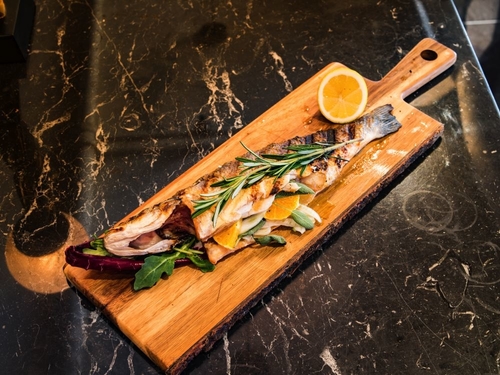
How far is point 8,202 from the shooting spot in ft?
8.41

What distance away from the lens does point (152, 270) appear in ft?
6.93

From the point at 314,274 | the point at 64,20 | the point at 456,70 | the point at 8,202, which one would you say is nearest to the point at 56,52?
the point at 64,20

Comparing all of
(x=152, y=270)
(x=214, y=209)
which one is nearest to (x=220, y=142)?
(x=214, y=209)

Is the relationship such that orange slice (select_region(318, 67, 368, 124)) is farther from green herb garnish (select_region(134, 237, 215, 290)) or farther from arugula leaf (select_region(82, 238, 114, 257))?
arugula leaf (select_region(82, 238, 114, 257))

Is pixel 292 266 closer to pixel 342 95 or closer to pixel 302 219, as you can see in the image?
pixel 302 219

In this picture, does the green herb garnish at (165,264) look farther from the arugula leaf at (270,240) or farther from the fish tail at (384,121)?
the fish tail at (384,121)

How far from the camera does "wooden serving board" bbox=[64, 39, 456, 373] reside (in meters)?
2.07

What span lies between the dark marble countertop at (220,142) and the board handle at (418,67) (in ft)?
0.31

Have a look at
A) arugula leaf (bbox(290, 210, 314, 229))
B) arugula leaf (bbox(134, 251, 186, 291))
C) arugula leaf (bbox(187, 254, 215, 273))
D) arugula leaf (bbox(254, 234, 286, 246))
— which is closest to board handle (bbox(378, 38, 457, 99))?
arugula leaf (bbox(290, 210, 314, 229))

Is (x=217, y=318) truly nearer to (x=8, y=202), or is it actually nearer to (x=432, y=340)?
(x=432, y=340)

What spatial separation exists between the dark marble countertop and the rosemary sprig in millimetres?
357

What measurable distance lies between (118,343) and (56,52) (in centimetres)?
164

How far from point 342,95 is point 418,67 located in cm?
47

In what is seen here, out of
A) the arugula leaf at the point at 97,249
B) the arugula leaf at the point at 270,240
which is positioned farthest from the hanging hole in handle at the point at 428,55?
the arugula leaf at the point at 97,249
